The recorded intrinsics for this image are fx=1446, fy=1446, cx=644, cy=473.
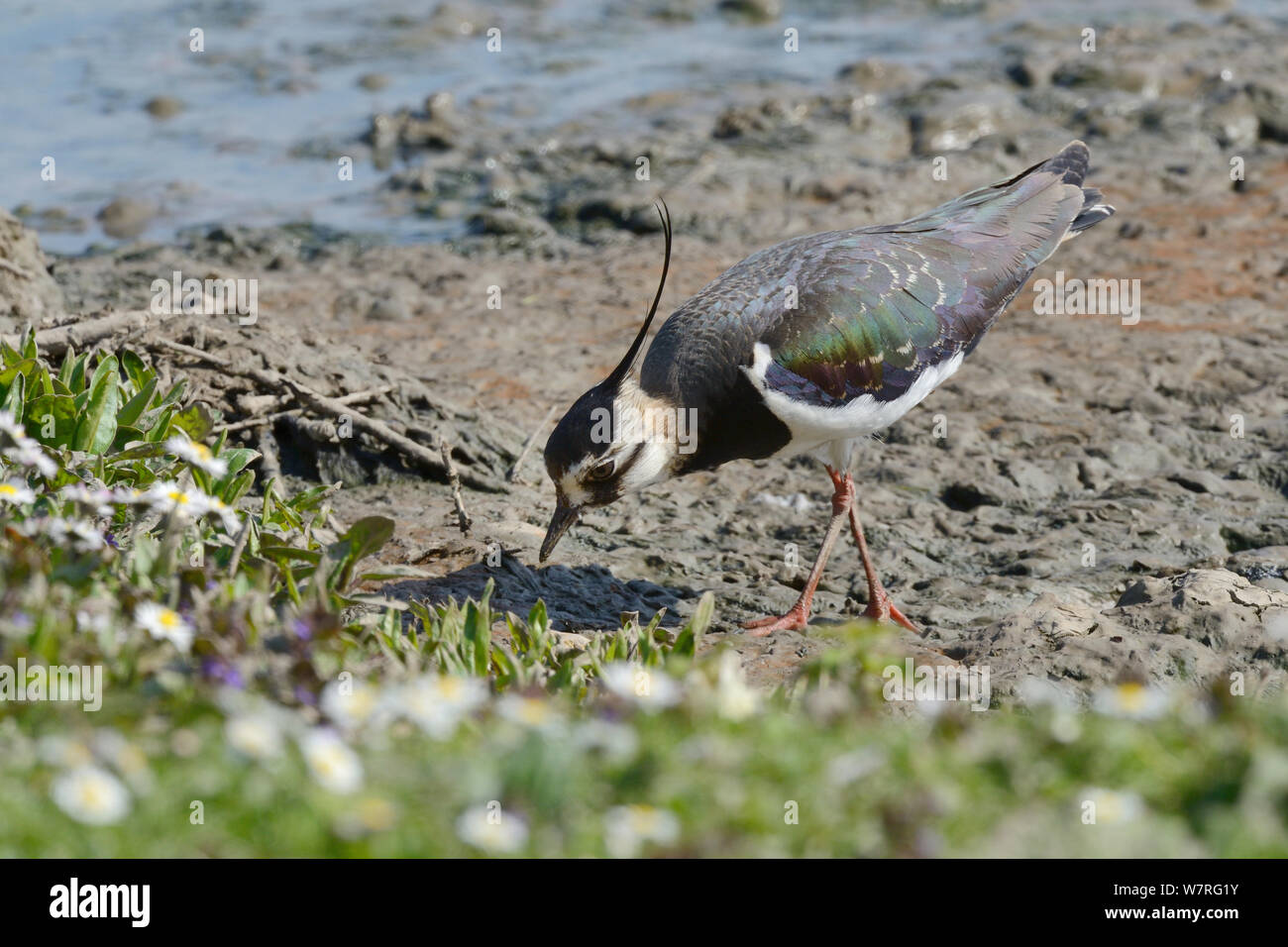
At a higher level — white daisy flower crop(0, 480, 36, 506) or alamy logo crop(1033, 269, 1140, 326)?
alamy logo crop(1033, 269, 1140, 326)

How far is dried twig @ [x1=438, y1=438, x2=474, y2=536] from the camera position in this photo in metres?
6.19

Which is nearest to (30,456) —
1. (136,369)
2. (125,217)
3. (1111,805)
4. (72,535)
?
(72,535)

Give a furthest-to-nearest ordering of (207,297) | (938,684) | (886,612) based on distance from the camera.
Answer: (207,297)
(886,612)
(938,684)

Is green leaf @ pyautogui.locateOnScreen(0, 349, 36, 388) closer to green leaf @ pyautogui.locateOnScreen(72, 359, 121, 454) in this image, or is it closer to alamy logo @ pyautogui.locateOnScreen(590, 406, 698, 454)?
green leaf @ pyautogui.locateOnScreen(72, 359, 121, 454)

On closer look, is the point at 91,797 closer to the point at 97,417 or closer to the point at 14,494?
the point at 14,494

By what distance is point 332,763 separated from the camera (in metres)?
2.70

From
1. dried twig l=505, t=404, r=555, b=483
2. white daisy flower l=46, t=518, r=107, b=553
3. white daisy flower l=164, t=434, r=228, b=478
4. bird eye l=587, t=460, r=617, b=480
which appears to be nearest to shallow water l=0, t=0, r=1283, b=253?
dried twig l=505, t=404, r=555, b=483

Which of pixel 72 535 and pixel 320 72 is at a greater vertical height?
pixel 320 72

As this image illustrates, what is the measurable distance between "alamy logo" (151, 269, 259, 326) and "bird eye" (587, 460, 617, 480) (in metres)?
2.32

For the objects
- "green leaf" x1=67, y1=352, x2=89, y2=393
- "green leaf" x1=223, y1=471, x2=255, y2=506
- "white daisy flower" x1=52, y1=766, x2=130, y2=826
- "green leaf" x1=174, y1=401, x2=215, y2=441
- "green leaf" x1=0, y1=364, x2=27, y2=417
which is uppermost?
"green leaf" x1=67, y1=352, x2=89, y2=393

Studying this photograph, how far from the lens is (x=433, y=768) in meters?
2.78

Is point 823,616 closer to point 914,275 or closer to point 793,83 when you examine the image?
point 914,275

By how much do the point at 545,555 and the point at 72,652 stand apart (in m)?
2.51
